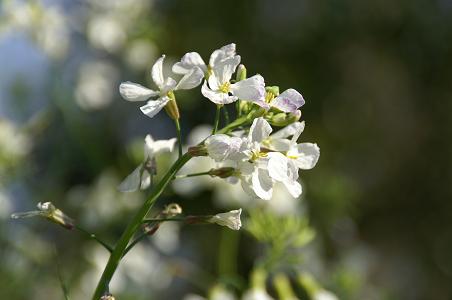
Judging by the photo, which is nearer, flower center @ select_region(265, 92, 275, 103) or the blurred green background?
flower center @ select_region(265, 92, 275, 103)

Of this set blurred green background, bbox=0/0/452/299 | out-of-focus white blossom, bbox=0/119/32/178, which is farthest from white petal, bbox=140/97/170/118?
blurred green background, bbox=0/0/452/299

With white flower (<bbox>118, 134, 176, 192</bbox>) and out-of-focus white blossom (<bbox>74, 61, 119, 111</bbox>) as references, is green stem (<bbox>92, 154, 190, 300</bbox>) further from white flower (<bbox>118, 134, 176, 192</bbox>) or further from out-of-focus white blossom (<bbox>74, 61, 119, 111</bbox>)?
out-of-focus white blossom (<bbox>74, 61, 119, 111</bbox>)

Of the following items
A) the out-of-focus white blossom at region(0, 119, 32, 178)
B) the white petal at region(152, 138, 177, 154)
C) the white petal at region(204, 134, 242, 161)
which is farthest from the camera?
the out-of-focus white blossom at region(0, 119, 32, 178)

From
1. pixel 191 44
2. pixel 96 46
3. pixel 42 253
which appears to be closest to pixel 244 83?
pixel 42 253

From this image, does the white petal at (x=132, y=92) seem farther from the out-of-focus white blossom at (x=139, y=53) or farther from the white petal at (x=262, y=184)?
the out-of-focus white blossom at (x=139, y=53)

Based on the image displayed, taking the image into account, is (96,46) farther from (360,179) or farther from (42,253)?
(360,179)
